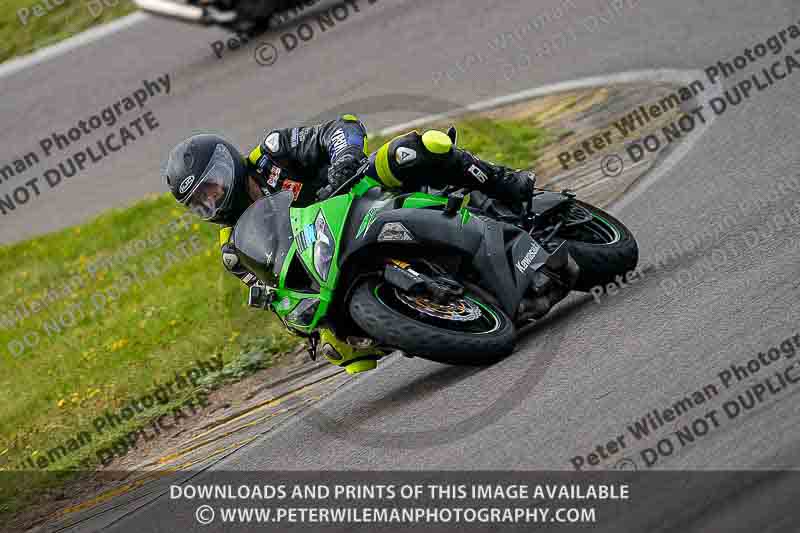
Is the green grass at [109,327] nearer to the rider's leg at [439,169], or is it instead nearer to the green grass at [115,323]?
the green grass at [115,323]

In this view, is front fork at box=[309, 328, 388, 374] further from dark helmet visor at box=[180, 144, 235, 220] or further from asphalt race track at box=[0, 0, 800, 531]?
dark helmet visor at box=[180, 144, 235, 220]

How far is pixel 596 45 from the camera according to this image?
11797 mm

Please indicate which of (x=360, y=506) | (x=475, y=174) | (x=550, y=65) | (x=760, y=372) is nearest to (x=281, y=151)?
(x=475, y=174)

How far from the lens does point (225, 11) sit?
1493 centimetres

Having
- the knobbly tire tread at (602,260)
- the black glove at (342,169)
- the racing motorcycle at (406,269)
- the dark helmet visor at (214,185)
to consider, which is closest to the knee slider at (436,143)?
the racing motorcycle at (406,269)

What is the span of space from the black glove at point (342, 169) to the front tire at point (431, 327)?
1.90 feet

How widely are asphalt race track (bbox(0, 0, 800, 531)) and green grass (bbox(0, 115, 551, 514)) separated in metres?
1.04

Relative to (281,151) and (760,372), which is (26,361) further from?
(760,372)

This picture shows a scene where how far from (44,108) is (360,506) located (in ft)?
38.0

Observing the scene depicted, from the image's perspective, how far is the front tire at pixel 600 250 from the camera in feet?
20.5
